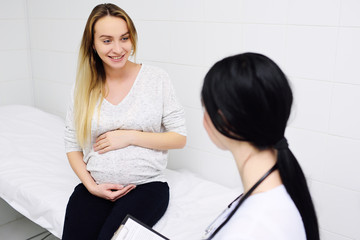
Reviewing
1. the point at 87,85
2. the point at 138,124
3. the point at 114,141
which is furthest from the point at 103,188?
the point at 87,85

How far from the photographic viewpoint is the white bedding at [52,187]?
170 centimetres

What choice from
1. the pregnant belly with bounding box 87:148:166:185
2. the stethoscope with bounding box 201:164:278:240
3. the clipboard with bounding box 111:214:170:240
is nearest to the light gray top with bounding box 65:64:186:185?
the pregnant belly with bounding box 87:148:166:185

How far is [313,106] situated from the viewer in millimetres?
1727

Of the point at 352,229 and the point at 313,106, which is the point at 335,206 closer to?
the point at 352,229

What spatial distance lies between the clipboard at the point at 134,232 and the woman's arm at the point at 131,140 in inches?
15.3

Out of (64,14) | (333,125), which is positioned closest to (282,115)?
(333,125)

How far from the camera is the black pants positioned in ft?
5.08

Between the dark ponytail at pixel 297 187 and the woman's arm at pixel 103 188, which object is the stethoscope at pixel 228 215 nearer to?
the dark ponytail at pixel 297 187

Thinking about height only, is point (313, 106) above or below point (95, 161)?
above

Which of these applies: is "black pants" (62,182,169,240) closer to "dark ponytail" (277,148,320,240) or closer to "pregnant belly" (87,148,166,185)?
"pregnant belly" (87,148,166,185)

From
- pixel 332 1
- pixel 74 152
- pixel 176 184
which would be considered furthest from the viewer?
pixel 176 184

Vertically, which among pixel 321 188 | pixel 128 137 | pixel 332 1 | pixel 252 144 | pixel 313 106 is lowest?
pixel 321 188

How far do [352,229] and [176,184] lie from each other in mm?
800

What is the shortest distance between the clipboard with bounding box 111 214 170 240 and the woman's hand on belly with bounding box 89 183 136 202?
0.27 meters
